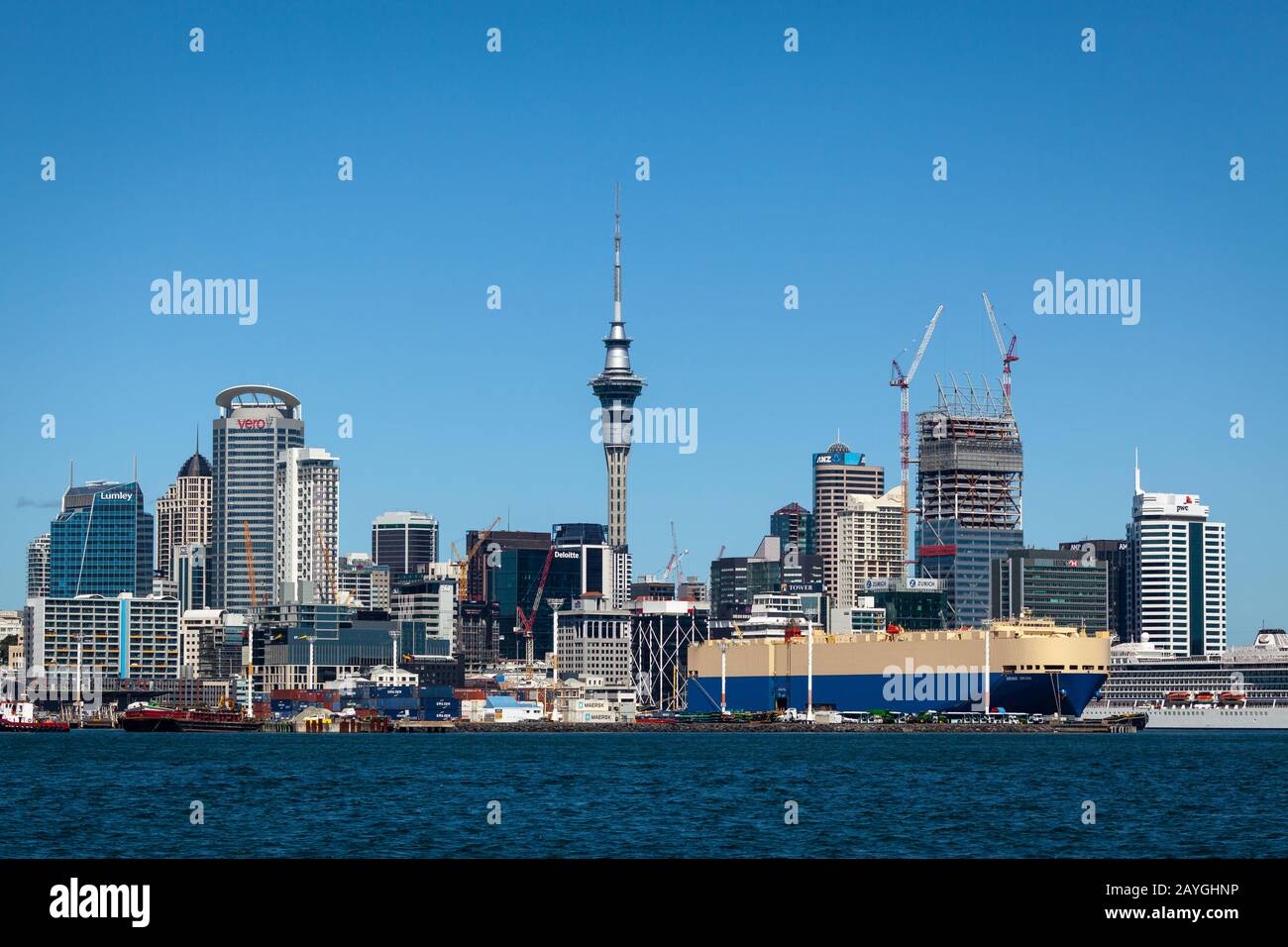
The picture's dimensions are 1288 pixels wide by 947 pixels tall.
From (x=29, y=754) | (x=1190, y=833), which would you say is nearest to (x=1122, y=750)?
(x=29, y=754)

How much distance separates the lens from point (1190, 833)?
60.4m

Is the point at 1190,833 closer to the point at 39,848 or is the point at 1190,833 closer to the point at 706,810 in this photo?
the point at 706,810

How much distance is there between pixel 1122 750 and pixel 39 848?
108825 millimetres

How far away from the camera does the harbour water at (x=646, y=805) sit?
55.1m

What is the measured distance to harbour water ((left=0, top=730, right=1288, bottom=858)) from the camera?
5512 centimetres

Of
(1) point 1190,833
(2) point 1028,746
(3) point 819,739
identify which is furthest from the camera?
(3) point 819,739

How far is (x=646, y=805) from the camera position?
73312mm
